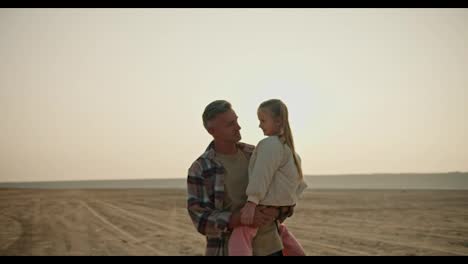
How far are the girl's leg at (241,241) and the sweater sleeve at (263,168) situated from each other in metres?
0.17

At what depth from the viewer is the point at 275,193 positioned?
3.01m

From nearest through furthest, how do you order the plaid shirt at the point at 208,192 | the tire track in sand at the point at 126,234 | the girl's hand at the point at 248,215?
the girl's hand at the point at 248,215 < the plaid shirt at the point at 208,192 < the tire track in sand at the point at 126,234

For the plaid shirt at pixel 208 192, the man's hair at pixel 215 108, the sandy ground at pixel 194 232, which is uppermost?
the man's hair at pixel 215 108

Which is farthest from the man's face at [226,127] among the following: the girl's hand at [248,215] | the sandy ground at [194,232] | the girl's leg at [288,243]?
the sandy ground at [194,232]

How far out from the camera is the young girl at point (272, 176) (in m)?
2.88

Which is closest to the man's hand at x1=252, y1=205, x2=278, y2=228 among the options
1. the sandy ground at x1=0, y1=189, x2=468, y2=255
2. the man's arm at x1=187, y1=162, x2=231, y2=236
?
the man's arm at x1=187, y1=162, x2=231, y2=236

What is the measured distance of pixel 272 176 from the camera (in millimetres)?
2957

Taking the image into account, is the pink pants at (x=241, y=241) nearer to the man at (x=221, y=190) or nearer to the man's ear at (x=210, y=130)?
the man at (x=221, y=190)

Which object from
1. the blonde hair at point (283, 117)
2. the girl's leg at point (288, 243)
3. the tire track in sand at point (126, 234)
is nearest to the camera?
the blonde hair at point (283, 117)

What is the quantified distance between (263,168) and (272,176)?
0.33 feet

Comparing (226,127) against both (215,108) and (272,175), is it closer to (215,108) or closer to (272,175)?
(215,108)

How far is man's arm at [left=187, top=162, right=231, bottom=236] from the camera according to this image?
2.89 m

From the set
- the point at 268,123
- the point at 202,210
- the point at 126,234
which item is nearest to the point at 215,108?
the point at 268,123
